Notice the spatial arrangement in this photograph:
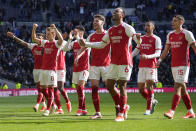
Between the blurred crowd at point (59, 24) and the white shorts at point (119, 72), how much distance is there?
2501 cm

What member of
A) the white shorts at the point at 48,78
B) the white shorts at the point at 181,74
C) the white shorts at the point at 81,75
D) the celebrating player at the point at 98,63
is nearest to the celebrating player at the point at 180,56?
the white shorts at the point at 181,74

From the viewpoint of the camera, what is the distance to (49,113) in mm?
15320

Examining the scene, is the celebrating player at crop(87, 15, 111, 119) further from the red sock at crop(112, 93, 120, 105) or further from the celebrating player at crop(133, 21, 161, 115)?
the celebrating player at crop(133, 21, 161, 115)

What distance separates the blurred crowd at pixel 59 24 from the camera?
38344mm

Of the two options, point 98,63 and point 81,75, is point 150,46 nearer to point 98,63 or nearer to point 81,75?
point 98,63

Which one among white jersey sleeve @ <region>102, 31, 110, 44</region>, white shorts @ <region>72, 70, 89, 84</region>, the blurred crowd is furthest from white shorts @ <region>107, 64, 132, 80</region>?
the blurred crowd

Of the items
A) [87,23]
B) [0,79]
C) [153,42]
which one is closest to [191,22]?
[87,23]

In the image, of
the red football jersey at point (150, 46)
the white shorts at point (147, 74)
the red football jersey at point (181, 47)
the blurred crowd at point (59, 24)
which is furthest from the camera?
the blurred crowd at point (59, 24)

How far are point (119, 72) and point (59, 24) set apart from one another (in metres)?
32.1

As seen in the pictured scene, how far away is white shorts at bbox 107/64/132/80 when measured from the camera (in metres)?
12.5

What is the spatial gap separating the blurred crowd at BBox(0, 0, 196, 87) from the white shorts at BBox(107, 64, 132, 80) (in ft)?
82.0

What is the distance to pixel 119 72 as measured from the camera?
1255cm

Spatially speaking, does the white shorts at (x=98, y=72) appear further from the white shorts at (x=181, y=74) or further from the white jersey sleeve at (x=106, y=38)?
the white shorts at (x=181, y=74)

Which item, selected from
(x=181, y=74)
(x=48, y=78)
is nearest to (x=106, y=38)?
(x=181, y=74)
